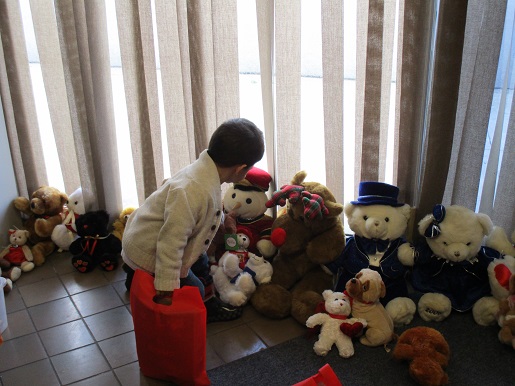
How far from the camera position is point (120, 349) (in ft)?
6.19

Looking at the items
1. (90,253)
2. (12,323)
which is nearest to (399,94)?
(90,253)

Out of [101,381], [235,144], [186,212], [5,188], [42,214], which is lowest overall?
[101,381]

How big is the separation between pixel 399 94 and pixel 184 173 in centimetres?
92

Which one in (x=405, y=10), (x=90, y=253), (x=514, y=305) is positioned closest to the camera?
(x=514, y=305)

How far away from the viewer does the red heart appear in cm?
182

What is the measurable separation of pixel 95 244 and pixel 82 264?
0.34 feet

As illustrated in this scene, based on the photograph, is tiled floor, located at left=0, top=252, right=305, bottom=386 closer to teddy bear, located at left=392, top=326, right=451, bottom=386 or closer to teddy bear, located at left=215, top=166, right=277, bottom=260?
teddy bear, located at left=215, top=166, right=277, bottom=260

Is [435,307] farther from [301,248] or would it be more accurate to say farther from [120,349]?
[120,349]

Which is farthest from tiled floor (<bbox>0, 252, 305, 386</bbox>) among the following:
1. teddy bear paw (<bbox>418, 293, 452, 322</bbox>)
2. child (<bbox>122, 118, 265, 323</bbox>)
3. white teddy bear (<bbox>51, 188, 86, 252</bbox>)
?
teddy bear paw (<bbox>418, 293, 452, 322</bbox>)

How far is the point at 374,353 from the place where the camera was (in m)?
1.83

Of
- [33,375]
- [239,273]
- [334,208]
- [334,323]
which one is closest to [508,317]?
[334,323]

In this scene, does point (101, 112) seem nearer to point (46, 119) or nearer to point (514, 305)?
point (46, 119)

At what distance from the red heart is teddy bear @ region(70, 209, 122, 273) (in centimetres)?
109

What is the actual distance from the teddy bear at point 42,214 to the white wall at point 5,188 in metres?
0.04
